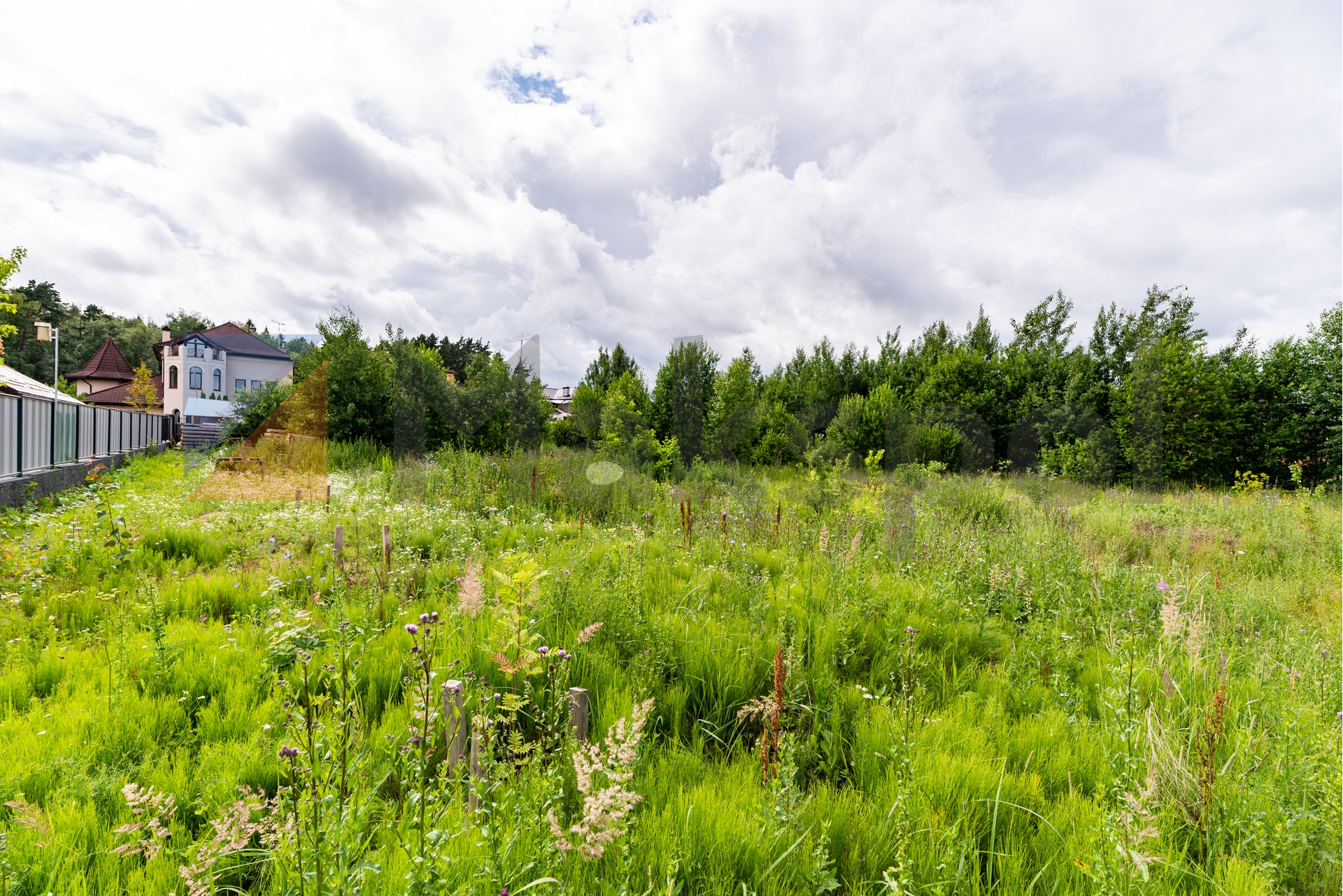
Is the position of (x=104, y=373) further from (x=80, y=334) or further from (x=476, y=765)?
(x=476, y=765)

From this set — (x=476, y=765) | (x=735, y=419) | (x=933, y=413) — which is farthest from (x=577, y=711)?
(x=933, y=413)

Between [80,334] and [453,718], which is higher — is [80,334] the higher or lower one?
the higher one

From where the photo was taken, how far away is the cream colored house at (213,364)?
42844 millimetres

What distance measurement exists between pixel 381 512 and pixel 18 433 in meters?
5.98

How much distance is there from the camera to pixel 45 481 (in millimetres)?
7973

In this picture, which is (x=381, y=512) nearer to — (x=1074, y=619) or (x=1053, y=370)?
(x=1074, y=619)

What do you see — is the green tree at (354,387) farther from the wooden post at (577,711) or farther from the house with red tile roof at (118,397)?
the house with red tile roof at (118,397)

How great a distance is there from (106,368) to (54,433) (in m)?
54.3

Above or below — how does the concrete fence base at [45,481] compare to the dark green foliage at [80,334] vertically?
below

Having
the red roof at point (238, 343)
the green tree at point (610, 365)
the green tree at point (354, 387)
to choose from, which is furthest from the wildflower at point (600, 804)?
the red roof at point (238, 343)

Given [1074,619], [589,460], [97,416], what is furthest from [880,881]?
[97,416]

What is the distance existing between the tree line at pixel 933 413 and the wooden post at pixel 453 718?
10.5 m

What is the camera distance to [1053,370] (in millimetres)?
19359

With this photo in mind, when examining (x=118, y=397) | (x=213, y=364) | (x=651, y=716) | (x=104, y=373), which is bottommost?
(x=651, y=716)
